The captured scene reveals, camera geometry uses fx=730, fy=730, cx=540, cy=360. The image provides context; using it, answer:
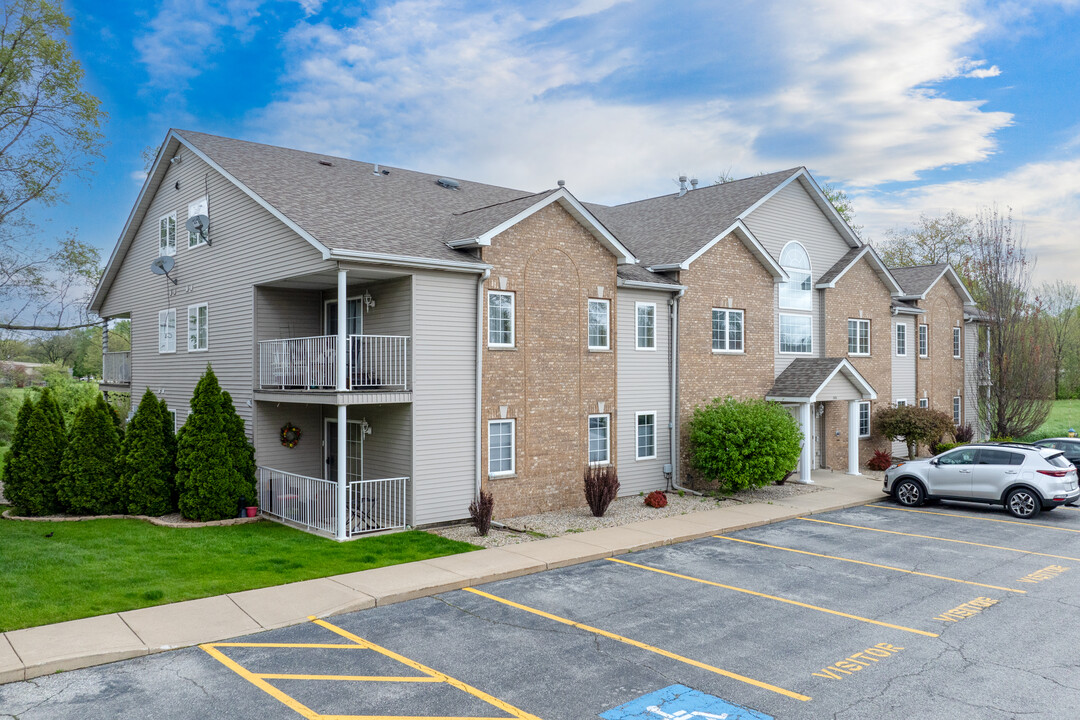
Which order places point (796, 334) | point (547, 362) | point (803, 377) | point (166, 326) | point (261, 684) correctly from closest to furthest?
point (261, 684) → point (547, 362) → point (166, 326) → point (803, 377) → point (796, 334)

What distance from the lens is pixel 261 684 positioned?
313 inches

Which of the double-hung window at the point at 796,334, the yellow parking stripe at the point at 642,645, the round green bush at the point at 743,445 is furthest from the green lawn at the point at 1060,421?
the yellow parking stripe at the point at 642,645

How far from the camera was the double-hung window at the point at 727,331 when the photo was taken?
22.5m

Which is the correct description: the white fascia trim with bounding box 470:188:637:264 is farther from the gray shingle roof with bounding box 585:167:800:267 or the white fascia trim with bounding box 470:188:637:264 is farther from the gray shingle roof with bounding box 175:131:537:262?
the gray shingle roof with bounding box 585:167:800:267

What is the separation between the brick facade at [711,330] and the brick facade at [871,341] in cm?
366

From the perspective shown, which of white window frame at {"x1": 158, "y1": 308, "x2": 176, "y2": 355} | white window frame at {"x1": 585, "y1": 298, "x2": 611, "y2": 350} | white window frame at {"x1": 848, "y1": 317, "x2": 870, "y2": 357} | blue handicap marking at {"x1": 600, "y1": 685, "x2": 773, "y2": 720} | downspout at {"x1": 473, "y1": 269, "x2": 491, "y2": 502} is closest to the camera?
blue handicap marking at {"x1": 600, "y1": 685, "x2": 773, "y2": 720}

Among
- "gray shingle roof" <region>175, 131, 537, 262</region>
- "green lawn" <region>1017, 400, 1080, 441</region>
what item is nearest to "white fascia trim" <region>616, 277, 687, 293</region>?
"gray shingle roof" <region>175, 131, 537, 262</region>

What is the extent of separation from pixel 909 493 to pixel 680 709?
1520cm

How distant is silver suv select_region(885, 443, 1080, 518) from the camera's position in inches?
695

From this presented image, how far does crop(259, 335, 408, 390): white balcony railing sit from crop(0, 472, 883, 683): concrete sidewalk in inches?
173

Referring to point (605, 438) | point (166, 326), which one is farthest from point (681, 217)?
point (166, 326)

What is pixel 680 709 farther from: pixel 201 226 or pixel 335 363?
pixel 201 226

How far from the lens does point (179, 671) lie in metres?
8.30

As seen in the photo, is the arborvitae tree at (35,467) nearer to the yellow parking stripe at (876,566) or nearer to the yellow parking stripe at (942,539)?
the yellow parking stripe at (876,566)
